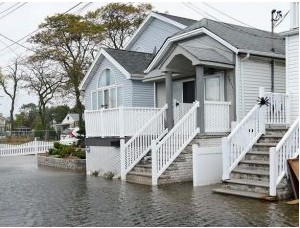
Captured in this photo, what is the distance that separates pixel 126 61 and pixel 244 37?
5.38 m

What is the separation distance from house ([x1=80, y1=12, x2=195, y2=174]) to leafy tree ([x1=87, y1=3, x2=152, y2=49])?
1531 centimetres

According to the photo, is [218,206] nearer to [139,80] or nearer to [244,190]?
[244,190]

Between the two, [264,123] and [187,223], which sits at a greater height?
[264,123]

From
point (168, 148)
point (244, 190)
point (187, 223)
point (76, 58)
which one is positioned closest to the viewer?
point (187, 223)

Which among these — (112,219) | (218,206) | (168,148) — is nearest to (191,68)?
(168,148)

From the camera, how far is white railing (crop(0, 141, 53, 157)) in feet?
94.2

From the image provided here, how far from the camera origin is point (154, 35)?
22016 mm

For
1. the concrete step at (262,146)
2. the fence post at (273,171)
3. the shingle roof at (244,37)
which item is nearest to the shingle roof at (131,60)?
the shingle roof at (244,37)

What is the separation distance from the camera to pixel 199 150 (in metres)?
12.0

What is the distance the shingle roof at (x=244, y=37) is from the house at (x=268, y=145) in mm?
2389

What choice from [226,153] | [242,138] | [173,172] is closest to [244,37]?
[242,138]

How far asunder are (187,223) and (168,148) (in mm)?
5706

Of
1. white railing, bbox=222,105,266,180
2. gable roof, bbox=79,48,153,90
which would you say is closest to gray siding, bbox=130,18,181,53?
gable roof, bbox=79,48,153,90

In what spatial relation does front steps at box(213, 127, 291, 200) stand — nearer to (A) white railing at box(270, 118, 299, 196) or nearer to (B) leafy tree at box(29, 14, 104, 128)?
(A) white railing at box(270, 118, 299, 196)
